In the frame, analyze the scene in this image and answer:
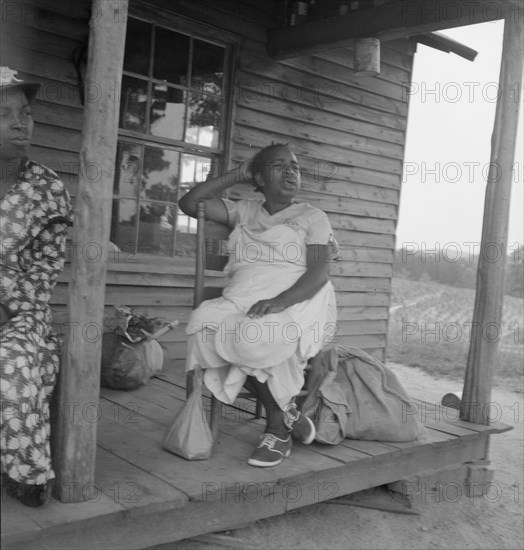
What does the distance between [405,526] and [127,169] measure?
328 centimetres

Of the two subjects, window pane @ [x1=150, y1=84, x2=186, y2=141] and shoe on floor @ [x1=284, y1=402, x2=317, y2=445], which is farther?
window pane @ [x1=150, y1=84, x2=186, y2=141]

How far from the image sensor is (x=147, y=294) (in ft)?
17.8

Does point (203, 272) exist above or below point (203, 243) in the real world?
below

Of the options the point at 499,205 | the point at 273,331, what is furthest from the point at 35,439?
the point at 499,205

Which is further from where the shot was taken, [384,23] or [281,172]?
[384,23]

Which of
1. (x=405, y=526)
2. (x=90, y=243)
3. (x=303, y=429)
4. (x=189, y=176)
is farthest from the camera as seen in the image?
(x=189, y=176)

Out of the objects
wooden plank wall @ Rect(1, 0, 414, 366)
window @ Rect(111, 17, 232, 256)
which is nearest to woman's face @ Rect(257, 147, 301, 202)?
wooden plank wall @ Rect(1, 0, 414, 366)

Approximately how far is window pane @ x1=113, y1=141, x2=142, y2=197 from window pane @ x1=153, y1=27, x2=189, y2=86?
2.03 ft

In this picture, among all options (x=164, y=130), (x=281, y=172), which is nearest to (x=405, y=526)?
(x=281, y=172)

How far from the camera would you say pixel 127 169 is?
5277mm

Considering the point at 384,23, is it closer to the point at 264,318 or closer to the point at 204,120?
the point at 204,120

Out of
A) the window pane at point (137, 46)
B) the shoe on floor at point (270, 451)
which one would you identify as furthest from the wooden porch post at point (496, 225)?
the window pane at point (137, 46)

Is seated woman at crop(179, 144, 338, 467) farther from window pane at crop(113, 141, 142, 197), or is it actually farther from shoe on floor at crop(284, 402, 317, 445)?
window pane at crop(113, 141, 142, 197)

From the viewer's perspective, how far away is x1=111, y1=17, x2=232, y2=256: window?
5.23 metres
